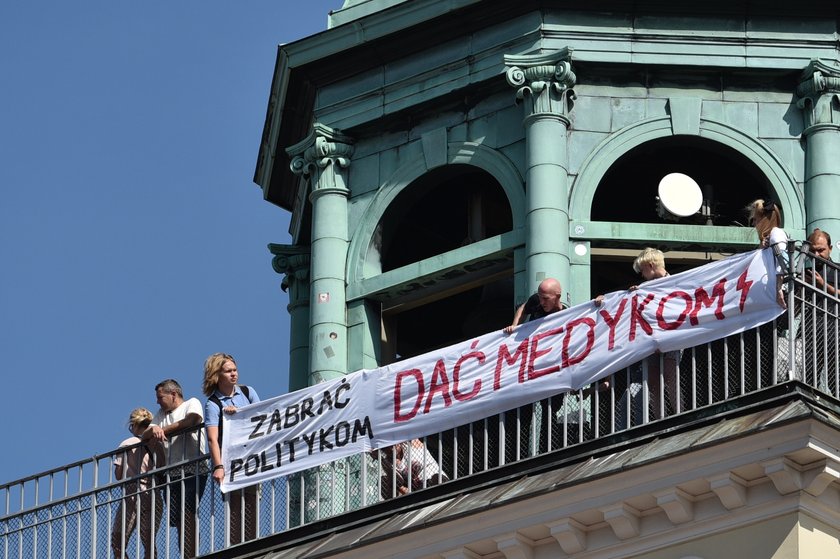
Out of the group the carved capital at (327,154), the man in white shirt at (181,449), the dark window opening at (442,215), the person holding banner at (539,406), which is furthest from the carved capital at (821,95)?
the man in white shirt at (181,449)

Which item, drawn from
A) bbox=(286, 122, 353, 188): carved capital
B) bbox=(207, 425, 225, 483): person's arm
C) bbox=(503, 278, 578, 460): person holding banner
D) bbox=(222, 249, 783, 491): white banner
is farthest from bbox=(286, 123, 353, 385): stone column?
bbox=(503, 278, 578, 460): person holding banner

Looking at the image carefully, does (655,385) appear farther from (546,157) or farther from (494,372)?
(546,157)

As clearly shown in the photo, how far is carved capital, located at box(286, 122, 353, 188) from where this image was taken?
106 feet

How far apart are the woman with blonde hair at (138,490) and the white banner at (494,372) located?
2.61 feet

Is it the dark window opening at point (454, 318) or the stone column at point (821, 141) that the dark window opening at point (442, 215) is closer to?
the dark window opening at point (454, 318)

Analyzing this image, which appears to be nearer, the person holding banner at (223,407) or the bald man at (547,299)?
the bald man at (547,299)

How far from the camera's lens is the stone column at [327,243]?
3145cm

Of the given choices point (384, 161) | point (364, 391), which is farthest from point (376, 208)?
point (364, 391)

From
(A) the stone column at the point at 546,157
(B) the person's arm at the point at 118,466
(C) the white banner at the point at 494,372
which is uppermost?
(A) the stone column at the point at 546,157

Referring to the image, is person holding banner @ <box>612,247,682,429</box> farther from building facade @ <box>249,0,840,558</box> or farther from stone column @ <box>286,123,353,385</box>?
stone column @ <box>286,123,353,385</box>

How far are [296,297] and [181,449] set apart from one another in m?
6.05

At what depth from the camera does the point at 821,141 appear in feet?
101

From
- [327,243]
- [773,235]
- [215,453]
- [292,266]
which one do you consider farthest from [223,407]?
[292,266]

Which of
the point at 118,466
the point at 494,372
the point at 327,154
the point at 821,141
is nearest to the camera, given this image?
the point at 494,372
